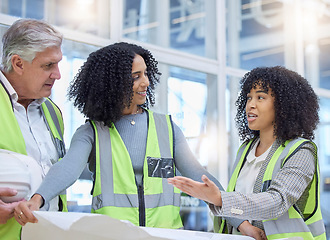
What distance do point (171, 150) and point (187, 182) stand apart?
0.54 meters

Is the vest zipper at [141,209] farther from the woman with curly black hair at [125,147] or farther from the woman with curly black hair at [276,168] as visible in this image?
the woman with curly black hair at [276,168]

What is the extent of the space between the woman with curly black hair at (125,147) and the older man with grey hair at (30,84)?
15cm

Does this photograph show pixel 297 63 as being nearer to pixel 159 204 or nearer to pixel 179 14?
pixel 179 14

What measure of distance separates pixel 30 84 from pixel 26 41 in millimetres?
176

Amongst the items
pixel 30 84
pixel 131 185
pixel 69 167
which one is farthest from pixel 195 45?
pixel 69 167

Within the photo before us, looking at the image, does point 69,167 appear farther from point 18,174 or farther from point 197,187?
point 197,187

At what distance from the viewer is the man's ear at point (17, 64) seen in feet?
6.55

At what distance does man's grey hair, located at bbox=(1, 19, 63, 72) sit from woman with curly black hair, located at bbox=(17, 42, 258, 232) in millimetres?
204

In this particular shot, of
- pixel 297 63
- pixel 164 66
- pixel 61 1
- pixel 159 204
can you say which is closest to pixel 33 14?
pixel 61 1

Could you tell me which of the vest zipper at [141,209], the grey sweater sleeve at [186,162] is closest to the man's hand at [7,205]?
Result: the vest zipper at [141,209]

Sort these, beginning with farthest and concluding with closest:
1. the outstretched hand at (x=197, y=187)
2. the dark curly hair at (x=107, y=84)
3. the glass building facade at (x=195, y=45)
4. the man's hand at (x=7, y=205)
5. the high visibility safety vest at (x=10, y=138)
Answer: the glass building facade at (x=195, y=45)
the dark curly hair at (x=107, y=84)
the high visibility safety vest at (x=10, y=138)
the man's hand at (x=7, y=205)
the outstretched hand at (x=197, y=187)

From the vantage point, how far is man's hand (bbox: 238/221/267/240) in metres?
1.85

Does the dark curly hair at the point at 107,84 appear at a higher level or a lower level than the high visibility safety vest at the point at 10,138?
higher

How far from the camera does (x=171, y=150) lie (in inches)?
81.4
